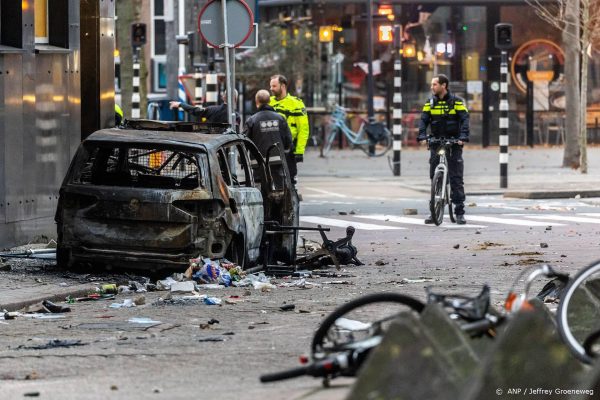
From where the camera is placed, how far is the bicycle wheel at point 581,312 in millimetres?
6586

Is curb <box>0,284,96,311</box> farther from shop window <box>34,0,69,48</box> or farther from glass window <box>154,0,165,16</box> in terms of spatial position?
glass window <box>154,0,165,16</box>

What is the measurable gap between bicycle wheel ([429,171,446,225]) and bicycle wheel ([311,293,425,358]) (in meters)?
12.7

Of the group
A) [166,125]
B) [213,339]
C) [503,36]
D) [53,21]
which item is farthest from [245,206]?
[503,36]

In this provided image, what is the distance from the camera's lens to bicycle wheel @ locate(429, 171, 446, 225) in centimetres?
1942

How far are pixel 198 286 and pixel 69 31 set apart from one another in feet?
17.7

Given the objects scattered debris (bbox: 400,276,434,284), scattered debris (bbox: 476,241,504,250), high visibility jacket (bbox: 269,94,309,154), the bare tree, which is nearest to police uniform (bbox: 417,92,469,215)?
high visibility jacket (bbox: 269,94,309,154)

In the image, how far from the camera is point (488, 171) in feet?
113

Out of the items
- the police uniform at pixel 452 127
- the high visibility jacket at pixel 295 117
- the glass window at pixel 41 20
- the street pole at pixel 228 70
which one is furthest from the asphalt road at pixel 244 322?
the glass window at pixel 41 20

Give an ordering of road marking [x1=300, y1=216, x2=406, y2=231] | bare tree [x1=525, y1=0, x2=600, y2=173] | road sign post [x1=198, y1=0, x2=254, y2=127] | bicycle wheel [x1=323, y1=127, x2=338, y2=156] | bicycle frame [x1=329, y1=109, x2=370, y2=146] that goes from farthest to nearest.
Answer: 1. bicycle frame [x1=329, y1=109, x2=370, y2=146]
2. bicycle wheel [x1=323, y1=127, x2=338, y2=156]
3. bare tree [x1=525, y1=0, x2=600, y2=173]
4. road marking [x1=300, y1=216, x2=406, y2=231]
5. road sign post [x1=198, y1=0, x2=254, y2=127]

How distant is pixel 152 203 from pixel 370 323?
636cm

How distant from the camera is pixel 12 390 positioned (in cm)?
751

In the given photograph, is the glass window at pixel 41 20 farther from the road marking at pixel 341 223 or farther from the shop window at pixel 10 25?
the road marking at pixel 341 223

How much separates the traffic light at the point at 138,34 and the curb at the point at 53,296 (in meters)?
19.1

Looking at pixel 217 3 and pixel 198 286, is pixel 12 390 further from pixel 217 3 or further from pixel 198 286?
pixel 217 3
